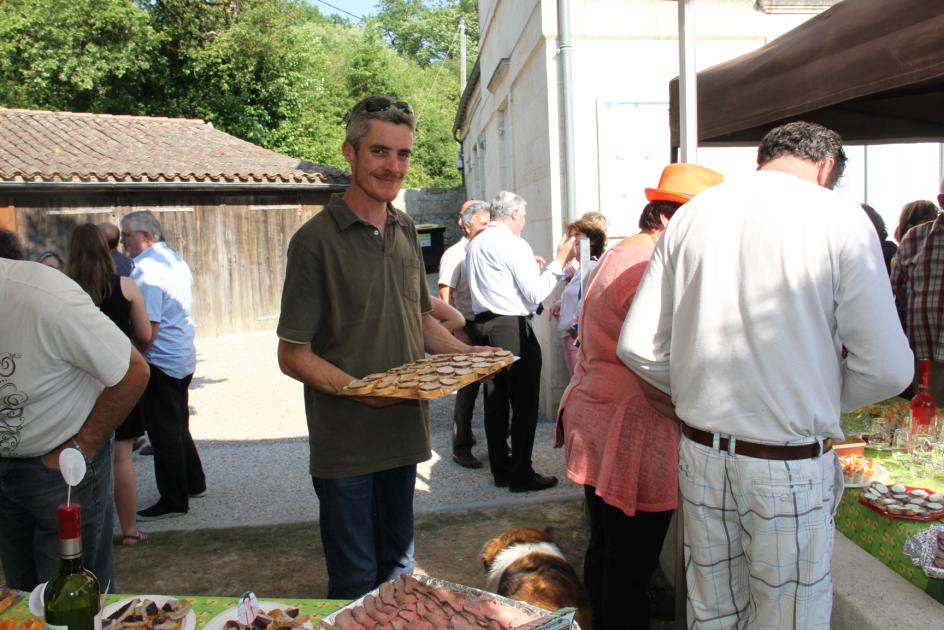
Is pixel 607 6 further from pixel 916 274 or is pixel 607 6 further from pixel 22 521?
pixel 22 521

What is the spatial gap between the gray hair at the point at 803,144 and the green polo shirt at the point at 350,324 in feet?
4.15

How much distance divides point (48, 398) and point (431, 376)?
1.19 metres

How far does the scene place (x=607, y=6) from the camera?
673 centimetres

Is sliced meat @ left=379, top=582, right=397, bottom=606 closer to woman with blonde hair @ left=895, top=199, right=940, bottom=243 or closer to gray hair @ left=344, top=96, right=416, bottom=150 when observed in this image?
gray hair @ left=344, top=96, right=416, bottom=150

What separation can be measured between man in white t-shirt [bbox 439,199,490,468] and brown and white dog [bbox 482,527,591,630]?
2452 mm

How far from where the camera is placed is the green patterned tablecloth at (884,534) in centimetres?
248

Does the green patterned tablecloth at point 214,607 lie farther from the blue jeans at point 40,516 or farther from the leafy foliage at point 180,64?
the leafy foliage at point 180,64

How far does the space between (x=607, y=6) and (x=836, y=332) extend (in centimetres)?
545

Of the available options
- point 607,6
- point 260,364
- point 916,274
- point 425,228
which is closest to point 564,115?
point 607,6

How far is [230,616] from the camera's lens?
1.98 m

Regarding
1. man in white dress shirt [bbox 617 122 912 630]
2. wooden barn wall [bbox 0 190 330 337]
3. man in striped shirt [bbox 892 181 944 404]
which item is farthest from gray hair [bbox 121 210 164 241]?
wooden barn wall [bbox 0 190 330 337]

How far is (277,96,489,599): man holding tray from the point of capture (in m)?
2.40

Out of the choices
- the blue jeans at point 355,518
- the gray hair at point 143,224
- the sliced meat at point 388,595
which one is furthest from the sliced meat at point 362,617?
the gray hair at point 143,224

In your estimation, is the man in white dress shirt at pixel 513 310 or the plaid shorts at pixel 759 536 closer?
the plaid shorts at pixel 759 536
